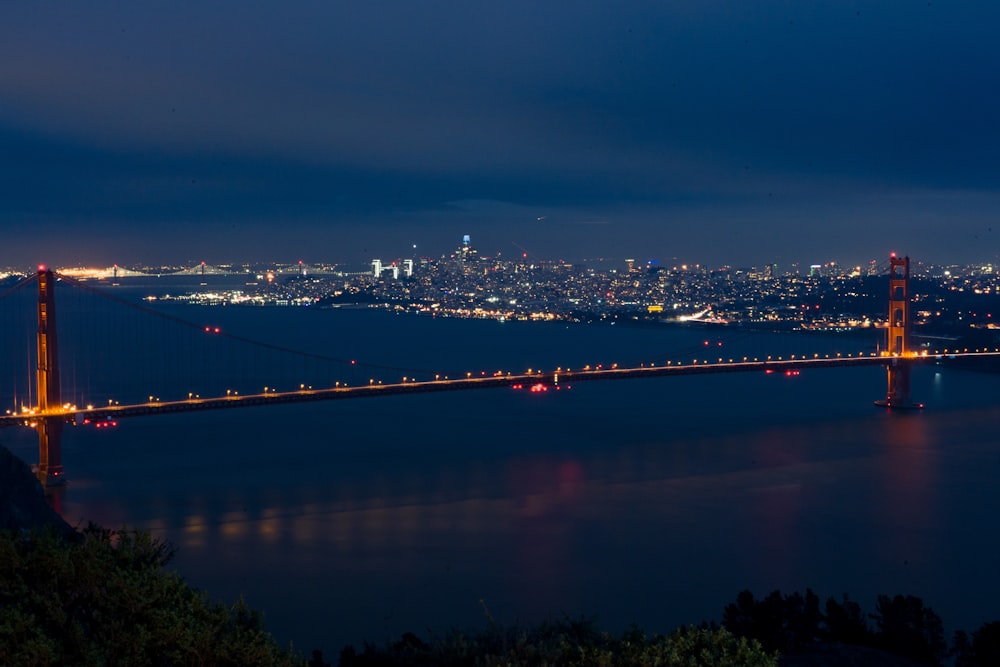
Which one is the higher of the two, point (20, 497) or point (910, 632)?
point (20, 497)

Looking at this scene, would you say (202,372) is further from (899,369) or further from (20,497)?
(20,497)

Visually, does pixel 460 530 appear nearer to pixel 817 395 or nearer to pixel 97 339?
pixel 817 395

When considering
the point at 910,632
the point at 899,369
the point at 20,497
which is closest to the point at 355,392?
the point at 20,497

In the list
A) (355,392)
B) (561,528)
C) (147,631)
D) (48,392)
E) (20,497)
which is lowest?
(561,528)

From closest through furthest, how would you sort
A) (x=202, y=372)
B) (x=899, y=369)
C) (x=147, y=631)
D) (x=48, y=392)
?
1. (x=147, y=631)
2. (x=48, y=392)
3. (x=899, y=369)
4. (x=202, y=372)

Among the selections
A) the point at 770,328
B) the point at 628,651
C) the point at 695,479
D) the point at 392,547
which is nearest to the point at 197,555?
the point at 392,547

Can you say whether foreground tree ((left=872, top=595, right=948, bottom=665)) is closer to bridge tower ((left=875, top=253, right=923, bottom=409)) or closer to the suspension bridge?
the suspension bridge
